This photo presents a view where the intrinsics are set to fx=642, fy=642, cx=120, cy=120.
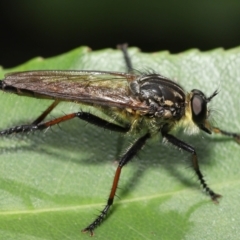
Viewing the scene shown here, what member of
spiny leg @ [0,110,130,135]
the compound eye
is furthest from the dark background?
spiny leg @ [0,110,130,135]

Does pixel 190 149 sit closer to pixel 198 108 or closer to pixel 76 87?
pixel 198 108

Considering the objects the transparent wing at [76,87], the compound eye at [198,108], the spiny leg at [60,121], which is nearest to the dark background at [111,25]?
the compound eye at [198,108]

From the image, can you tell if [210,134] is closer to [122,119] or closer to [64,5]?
[122,119]

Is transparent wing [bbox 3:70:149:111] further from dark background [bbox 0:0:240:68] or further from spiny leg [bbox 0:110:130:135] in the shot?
dark background [bbox 0:0:240:68]

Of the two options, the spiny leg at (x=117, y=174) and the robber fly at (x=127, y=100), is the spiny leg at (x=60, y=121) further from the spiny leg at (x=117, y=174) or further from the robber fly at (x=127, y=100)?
the spiny leg at (x=117, y=174)

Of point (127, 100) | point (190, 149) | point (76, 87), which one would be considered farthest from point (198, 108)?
point (76, 87)

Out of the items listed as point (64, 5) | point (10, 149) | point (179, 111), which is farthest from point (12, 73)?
point (64, 5)
